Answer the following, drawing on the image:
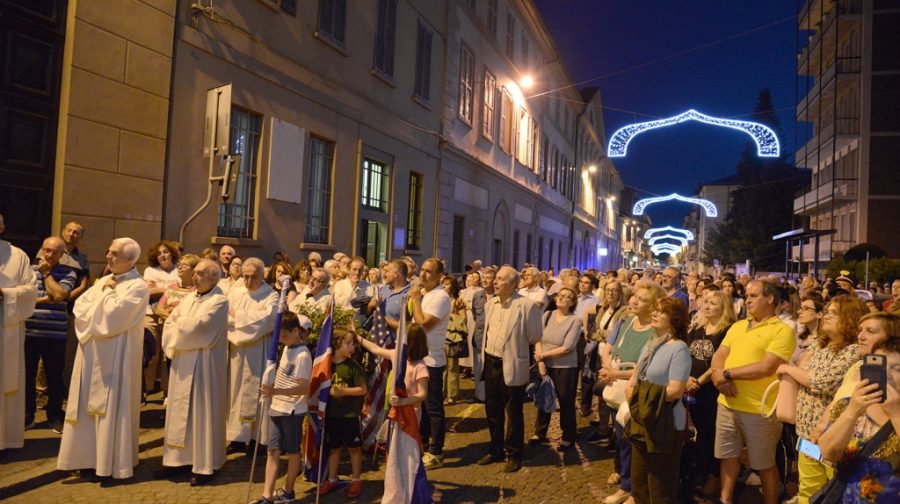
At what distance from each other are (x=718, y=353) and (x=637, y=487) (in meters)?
1.34

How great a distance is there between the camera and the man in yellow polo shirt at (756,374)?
189 inches

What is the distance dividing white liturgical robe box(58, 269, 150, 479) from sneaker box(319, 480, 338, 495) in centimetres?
163

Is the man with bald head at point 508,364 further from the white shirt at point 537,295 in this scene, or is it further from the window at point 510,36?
the window at point 510,36

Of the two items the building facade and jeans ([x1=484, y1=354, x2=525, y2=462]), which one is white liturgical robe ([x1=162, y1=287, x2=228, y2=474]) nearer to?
jeans ([x1=484, y1=354, x2=525, y2=462])

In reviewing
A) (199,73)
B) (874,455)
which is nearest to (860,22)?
(199,73)

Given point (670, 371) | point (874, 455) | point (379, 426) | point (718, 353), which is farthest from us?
point (379, 426)

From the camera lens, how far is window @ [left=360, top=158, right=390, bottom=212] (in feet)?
47.3

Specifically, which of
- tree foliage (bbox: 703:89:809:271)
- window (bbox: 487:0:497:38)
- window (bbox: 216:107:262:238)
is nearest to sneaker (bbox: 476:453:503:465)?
window (bbox: 216:107:262:238)

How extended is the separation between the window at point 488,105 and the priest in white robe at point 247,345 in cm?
1723

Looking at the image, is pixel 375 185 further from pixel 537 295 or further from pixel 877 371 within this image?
pixel 877 371

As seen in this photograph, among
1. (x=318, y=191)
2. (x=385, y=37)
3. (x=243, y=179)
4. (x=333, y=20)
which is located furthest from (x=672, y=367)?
(x=385, y=37)

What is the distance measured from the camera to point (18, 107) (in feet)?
24.2

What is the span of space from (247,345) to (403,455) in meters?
2.19

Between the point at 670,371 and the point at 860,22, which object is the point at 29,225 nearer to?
the point at 670,371
